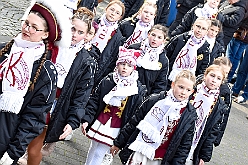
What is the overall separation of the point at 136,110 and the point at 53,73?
1800 mm

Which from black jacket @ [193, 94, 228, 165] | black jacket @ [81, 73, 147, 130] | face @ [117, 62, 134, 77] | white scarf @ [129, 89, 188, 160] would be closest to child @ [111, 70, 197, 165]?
white scarf @ [129, 89, 188, 160]

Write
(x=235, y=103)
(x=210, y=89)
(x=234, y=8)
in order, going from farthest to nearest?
(x=235, y=103) < (x=234, y=8) < (x=210, y=89)

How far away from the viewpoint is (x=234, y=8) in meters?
10.2

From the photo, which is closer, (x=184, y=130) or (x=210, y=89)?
(x=184, y=130)

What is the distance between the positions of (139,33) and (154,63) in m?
1.17

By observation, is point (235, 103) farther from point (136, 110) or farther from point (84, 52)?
point (84, 52)

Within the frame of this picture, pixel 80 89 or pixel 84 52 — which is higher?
pixel 84 52

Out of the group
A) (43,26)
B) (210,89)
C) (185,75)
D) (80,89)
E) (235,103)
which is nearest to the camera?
(43,26)

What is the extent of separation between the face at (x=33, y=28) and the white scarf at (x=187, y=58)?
429 centimetres

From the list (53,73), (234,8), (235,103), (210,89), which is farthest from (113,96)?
(235,103)

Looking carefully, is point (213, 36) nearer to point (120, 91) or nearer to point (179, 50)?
point (179, 50)

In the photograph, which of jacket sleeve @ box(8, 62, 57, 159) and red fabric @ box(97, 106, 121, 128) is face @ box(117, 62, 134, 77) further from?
jacket sleeve @ box(8, 62, 57, 159)

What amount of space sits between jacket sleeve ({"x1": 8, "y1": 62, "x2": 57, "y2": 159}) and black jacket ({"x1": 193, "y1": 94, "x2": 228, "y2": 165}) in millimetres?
2672

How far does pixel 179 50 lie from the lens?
8.38 metres
